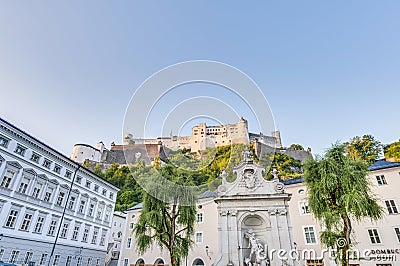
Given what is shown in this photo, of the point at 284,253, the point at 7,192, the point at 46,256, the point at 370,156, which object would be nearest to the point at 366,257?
the point at 284,253

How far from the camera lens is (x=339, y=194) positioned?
13492 millimetres

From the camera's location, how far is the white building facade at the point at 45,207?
19859mm

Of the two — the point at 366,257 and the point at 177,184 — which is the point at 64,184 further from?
the point at 366,257

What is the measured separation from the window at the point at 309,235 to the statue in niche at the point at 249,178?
11241mm

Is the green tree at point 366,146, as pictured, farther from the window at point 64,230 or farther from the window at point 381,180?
the window at point 64,230

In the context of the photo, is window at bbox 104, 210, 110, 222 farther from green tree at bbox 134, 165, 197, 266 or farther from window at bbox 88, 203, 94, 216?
green tree at bbox 134, 165, 197, 266

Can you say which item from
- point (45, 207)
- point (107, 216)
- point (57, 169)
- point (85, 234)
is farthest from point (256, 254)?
point (107, 216)

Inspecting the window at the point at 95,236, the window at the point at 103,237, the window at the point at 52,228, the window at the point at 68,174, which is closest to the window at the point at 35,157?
the window at the point at 68,174

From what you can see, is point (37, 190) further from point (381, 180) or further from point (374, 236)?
point (381, 180)

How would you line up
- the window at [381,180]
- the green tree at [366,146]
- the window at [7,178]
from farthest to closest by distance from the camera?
the green tree at [366,146]
the window at [381,180]
the window at [7,178]

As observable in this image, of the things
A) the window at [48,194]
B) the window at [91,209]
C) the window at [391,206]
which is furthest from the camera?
the window at [91,209]

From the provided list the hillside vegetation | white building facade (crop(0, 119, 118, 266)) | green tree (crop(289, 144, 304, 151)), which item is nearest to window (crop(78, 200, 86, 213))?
white building facade (crop(0, 119, 118, 266))

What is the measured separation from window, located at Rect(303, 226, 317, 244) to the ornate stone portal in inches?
403

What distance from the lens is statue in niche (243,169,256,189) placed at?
54.6 feet
